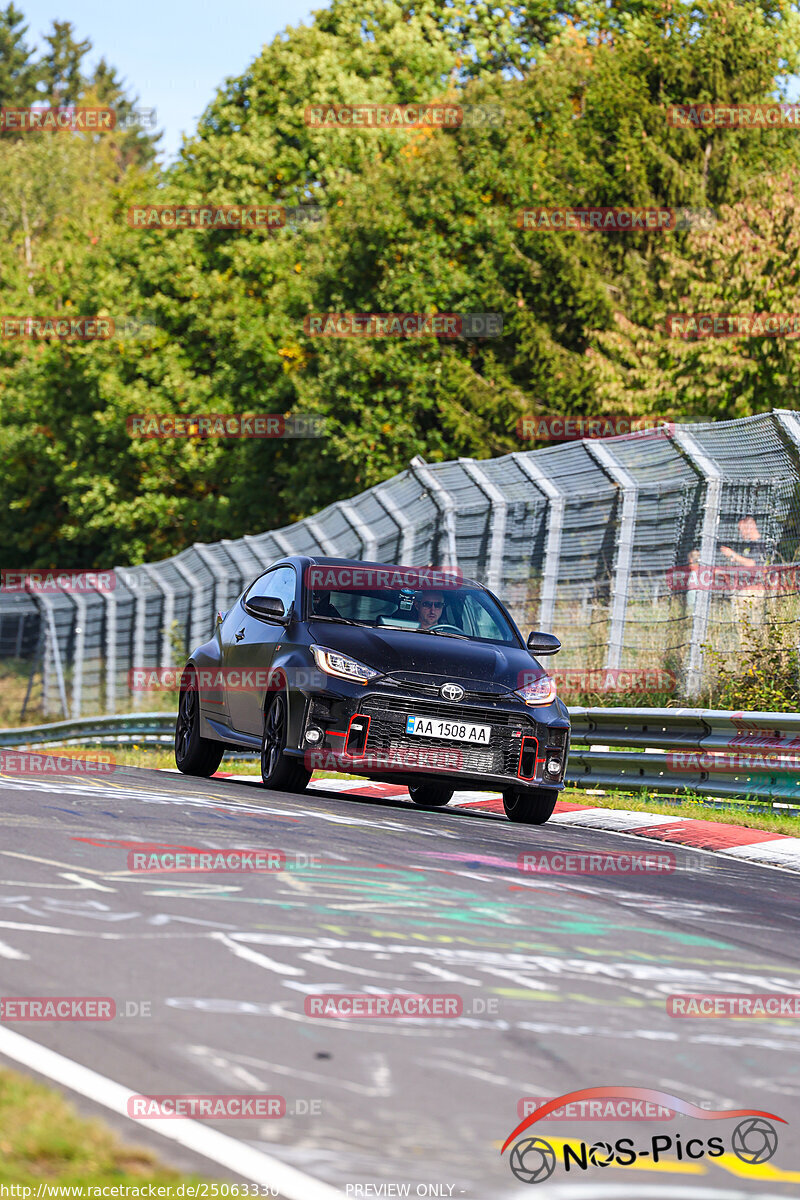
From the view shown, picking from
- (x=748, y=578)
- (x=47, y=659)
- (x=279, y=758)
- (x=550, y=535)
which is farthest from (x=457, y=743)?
(x=47, y=659)

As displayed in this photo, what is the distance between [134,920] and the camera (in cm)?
660

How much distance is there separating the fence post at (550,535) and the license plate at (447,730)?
6.64 m

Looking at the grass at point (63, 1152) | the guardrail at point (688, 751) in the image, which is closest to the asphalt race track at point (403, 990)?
the grass at point (63, 1152)

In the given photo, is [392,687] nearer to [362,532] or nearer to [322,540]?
[362,532]


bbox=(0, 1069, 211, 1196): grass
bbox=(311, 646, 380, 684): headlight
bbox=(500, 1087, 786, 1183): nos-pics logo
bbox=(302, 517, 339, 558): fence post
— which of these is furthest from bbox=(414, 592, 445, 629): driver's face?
bbox=(302, 517, 339, 558): fence post

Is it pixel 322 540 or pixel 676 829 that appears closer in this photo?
pixel 676 829

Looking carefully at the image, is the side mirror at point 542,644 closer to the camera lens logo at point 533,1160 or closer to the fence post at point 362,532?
the camera lens logo at point 533,1160

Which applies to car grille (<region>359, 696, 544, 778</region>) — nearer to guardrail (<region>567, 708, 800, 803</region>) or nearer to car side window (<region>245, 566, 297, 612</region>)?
car side window (<region>245, 566, 297, 612</region>)

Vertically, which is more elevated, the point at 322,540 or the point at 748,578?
the point at 322,540

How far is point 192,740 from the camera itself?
1418 cm

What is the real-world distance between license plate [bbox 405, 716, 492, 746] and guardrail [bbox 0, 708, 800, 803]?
103 inches

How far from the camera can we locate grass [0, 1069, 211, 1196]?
3.79m

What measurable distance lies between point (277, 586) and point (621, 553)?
4.88 m

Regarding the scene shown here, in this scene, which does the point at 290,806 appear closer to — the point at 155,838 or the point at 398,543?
the point at 155,838
